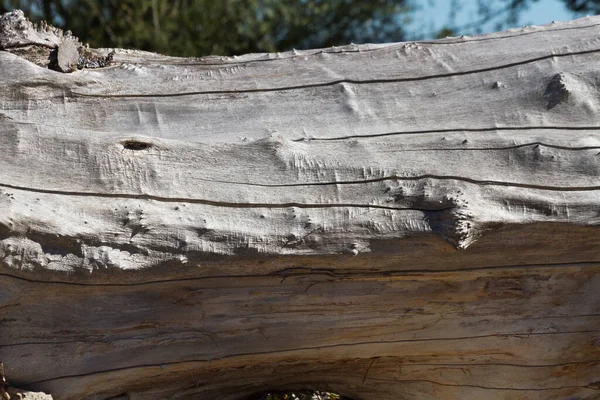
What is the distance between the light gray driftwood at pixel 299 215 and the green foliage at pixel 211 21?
7667 mm

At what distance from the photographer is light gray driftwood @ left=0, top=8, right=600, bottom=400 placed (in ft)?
9.31

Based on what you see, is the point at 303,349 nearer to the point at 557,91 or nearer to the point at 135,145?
the point at 135,145

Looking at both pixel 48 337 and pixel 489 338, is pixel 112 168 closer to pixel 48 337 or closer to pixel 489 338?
pixel 48 337

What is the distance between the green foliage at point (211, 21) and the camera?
1070cm

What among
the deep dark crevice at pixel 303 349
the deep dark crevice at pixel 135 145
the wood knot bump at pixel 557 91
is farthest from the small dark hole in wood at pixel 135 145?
the wood knot bump at pixel 557 91

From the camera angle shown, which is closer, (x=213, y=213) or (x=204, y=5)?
(x=213, y=213)

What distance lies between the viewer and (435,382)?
3.40m

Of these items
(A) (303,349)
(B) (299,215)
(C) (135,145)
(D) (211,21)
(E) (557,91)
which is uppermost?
(D) (211,21)

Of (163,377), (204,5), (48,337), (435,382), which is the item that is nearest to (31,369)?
(48,337)

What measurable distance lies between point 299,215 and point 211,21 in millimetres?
8412

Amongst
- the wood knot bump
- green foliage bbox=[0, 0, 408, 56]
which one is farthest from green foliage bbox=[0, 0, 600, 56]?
the wood knot bump

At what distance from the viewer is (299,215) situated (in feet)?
9.47

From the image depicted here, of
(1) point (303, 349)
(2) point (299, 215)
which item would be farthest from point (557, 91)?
(1) point (303, 349)

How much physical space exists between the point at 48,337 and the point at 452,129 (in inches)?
73.0
